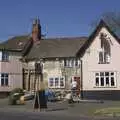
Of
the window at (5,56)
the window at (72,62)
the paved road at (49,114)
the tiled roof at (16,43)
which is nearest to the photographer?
the paved road at (49,114)

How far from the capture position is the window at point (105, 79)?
5862cm

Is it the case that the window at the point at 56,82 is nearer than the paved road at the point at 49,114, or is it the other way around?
the paved road at the point at 49,114

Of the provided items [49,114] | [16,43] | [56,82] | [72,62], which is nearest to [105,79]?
[72,62]

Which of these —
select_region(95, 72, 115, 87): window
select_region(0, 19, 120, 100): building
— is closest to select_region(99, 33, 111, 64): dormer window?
select_region(0, 19, 120, 100): building

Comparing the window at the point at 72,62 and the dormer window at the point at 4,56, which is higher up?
the dormer window at the point at 4,56

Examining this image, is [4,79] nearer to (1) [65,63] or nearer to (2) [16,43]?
(2) [16,43]

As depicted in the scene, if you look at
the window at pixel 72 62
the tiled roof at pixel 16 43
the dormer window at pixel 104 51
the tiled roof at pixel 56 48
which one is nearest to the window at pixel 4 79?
the tiled roof at pixel 16 43

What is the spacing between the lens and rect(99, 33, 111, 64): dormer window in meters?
59.3

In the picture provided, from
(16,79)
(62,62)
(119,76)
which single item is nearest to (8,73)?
(16,79)

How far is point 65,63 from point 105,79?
20.7ft

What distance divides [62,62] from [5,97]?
30.8ft

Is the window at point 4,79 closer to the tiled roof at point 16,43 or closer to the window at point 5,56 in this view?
the window at point 5,56

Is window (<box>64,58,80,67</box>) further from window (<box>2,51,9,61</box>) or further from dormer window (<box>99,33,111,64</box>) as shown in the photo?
window (<box>2,51,9,61</box>)

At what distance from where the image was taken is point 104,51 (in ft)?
195
